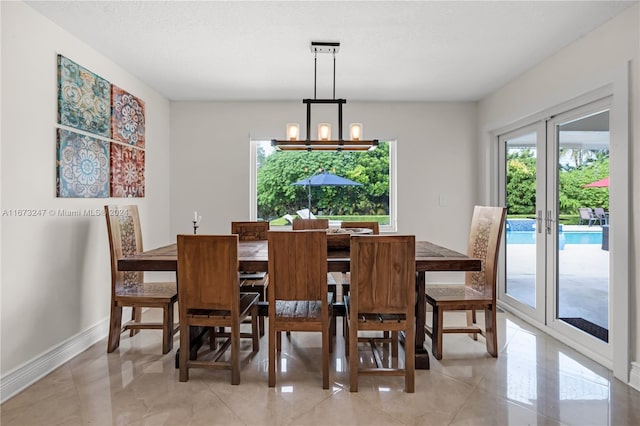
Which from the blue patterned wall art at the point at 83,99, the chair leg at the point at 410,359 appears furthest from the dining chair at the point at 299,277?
the blue patterned wall art at the point at 83,99

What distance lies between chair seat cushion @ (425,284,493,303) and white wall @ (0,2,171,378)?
2.68 m

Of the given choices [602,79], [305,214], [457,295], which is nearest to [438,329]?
[457,295]

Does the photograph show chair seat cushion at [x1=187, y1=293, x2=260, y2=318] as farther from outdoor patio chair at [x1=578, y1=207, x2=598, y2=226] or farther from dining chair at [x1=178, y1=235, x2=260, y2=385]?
outdoor patio chair at [x1=578, y1=207, x2=598, y2=226]

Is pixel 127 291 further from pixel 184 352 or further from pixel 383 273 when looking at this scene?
pixel 383 273

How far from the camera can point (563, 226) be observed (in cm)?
314

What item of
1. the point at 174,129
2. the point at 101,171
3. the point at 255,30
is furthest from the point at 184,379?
the point at 174,129

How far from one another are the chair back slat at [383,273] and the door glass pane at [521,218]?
2.04 metres

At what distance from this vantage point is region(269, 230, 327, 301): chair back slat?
2.21 meters

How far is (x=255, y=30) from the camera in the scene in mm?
2646

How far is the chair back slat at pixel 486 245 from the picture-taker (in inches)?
106

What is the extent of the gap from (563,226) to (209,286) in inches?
115

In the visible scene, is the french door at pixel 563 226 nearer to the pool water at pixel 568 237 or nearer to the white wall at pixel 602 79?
the pool water at pixel 568 237

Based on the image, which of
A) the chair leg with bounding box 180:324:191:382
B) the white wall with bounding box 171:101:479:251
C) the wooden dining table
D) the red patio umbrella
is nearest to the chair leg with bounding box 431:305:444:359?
the wooden dining table

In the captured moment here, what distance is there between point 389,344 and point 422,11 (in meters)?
2.43
